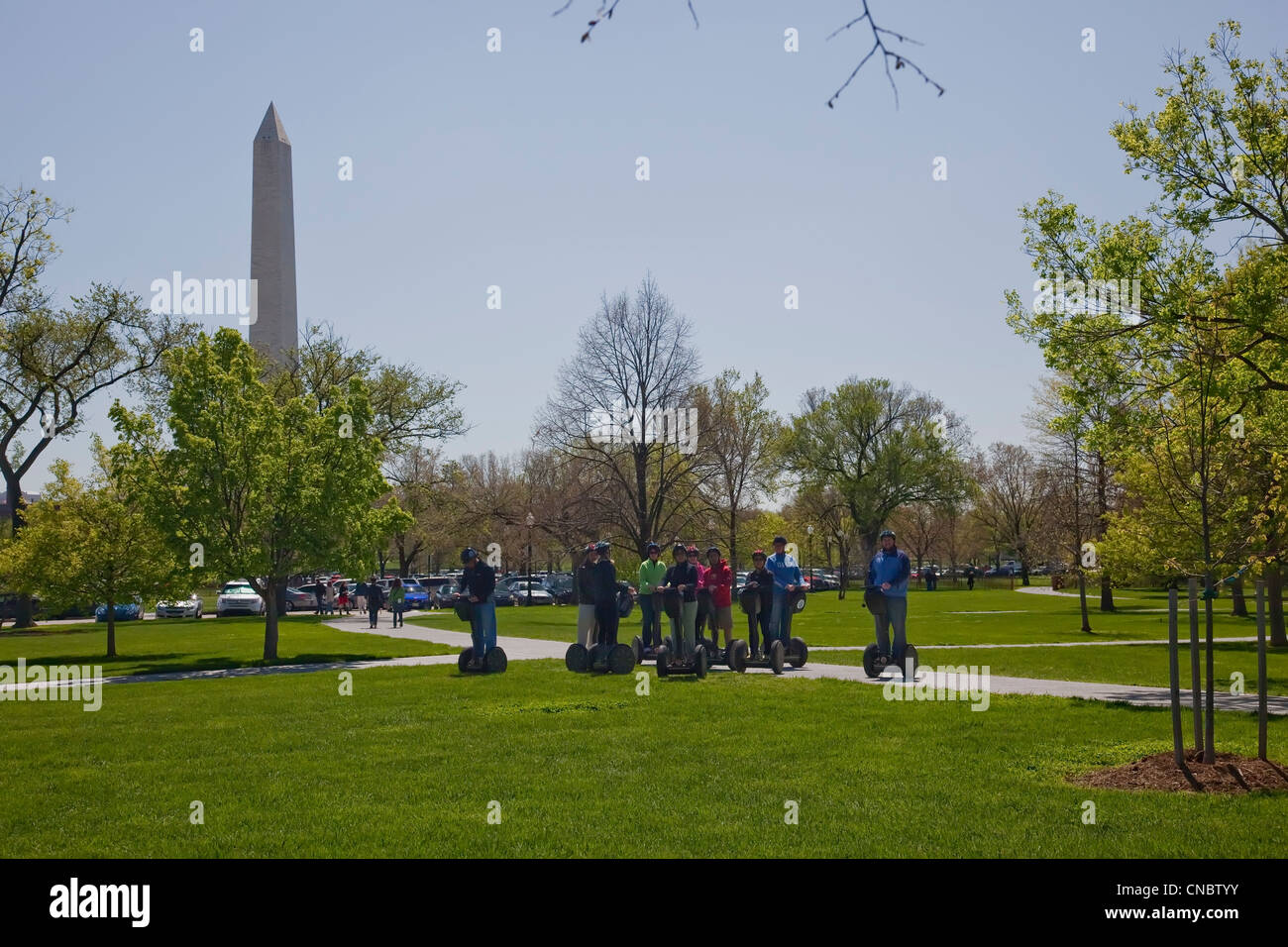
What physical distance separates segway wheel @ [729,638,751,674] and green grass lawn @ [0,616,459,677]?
10372mm

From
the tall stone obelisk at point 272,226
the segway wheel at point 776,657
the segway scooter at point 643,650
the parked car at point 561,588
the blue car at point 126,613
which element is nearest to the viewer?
the segway wheel at point 776,657

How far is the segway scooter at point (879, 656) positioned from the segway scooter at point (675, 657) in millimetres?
2510

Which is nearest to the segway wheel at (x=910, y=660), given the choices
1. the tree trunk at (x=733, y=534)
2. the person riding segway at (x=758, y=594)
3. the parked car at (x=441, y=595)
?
the person riding segway at (x=758, y=594)

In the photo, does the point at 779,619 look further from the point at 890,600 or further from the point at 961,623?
the point at 961,623

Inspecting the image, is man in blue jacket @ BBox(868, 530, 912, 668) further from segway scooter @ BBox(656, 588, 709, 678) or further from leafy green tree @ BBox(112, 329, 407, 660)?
leafy green tree @ BBox(112, 329, 407, 660)

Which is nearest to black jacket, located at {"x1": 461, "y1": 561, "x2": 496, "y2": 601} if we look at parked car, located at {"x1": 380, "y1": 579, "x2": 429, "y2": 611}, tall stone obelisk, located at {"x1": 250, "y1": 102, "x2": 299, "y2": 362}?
tall stone obelisk, located at {"x1": 250, "y1": 102, "x2": 299, "y2": 362}

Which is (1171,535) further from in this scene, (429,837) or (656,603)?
(429,837)

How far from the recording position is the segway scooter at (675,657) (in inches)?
682

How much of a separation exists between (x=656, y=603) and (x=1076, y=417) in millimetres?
7709

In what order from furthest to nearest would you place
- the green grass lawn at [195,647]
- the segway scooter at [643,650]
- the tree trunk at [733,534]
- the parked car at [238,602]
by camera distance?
1. the parked car at [238,602]
2. the tree trunk at [733,534]
3. the green grass lawn at [195,647]
4. the segway scooter at [643,650]

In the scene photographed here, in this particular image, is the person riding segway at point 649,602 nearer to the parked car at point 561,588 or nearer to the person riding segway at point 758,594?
the person riding segway at point 758,594

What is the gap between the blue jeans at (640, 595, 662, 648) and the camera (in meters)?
19.4

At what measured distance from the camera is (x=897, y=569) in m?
16.6
